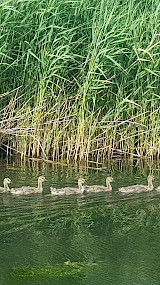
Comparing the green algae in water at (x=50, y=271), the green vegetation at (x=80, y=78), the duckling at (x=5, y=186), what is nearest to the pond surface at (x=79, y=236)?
the green algae in water at (x=50, y=271)

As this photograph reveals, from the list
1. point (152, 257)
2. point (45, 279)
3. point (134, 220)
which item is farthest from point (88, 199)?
point (45, 279)

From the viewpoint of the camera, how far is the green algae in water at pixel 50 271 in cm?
582

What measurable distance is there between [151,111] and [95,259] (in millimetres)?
3975

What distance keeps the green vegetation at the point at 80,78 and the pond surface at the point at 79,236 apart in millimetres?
899

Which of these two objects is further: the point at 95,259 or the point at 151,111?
the point at 151,111

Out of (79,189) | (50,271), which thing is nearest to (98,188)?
(79,189)

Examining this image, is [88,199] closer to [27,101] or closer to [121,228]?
[121,228]

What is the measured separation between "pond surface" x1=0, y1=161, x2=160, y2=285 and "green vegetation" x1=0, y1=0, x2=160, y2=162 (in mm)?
899

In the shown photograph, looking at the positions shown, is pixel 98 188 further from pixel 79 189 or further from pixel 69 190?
pixel 69 190

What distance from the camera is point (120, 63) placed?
377 inches

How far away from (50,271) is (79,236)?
3.08 feet

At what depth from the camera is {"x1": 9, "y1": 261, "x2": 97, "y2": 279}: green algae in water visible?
5.82 metres

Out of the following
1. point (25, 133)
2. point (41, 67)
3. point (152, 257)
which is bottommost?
point (152, 257)

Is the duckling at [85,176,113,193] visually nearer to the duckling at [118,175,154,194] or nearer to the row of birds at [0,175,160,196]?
the row of birds at [0,175,160,196]
